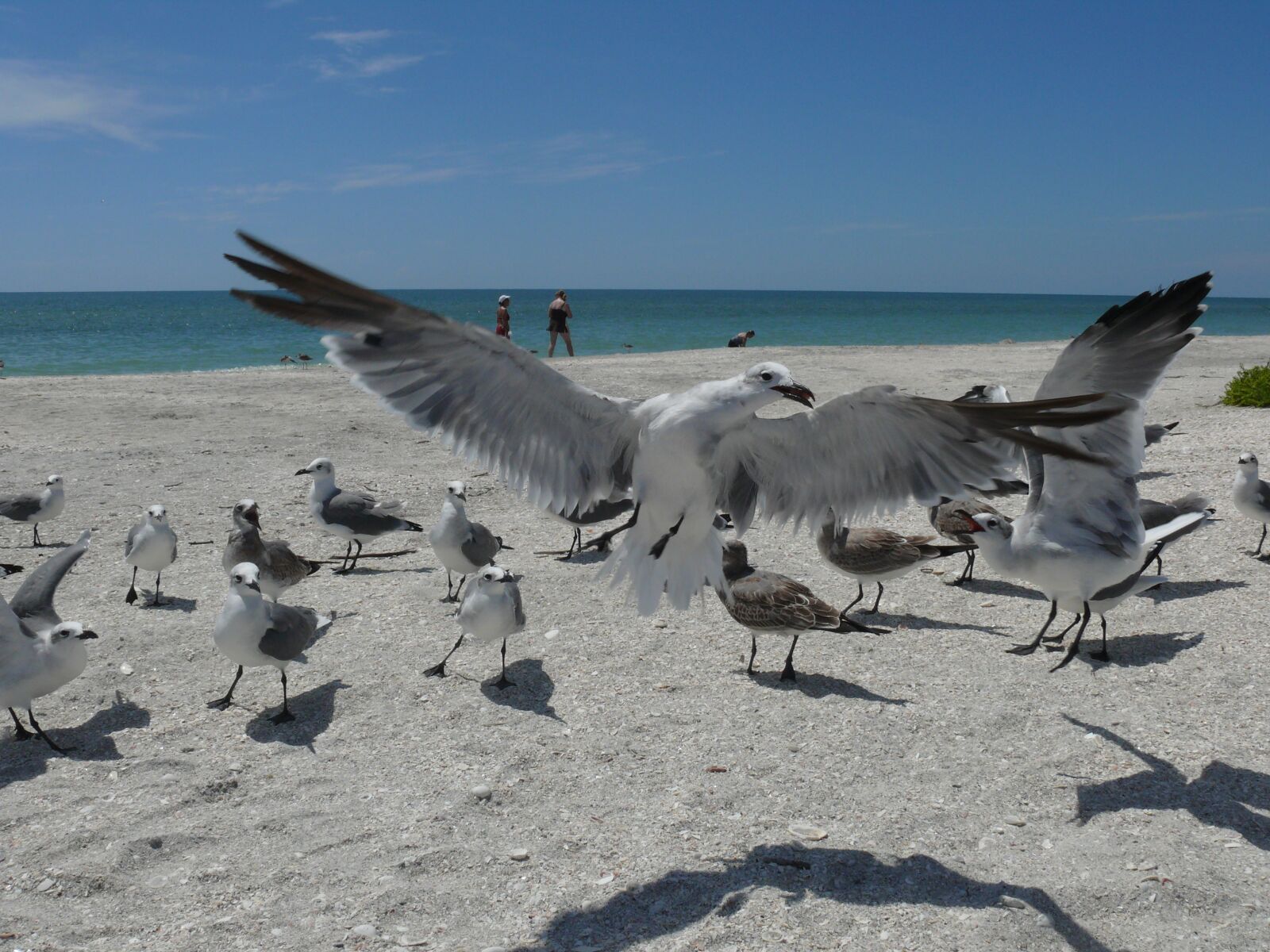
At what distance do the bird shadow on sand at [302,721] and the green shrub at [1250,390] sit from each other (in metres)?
12.3

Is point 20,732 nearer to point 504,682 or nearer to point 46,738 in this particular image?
point 46,738

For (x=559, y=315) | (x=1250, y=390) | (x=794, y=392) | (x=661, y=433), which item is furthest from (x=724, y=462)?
(x=559, y=315)

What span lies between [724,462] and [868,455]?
2.08 ft

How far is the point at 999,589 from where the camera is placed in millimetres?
6781

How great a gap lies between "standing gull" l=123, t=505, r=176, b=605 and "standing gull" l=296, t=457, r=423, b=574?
3.67 ft

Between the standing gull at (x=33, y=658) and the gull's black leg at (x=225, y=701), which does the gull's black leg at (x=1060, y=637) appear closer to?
the gull's black leg at (x=225, y=701)

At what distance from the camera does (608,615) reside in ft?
19.9

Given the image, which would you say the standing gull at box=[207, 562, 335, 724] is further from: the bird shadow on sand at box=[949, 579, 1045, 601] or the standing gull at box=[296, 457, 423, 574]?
the bird shadow on sand at box=[949, 579, 1045, 601]

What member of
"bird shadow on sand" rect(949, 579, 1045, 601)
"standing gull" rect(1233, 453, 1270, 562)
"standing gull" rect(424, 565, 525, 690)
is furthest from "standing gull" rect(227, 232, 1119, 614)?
"standing gull" rect(1233, 453, 1270, 562)

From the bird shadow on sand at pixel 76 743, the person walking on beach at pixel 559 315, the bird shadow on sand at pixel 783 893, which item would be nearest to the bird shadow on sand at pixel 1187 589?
the bird shadow on sand at pixel 783 893

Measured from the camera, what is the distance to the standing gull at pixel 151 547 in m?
6.21

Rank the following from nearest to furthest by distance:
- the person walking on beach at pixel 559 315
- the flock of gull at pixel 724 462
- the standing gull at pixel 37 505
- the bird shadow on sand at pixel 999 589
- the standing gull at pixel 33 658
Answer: the flock of gull at pixel 724 462
the standing gull at pixel 33 658
the bird shadow on sand at pixel 999 589
the standing gull at pixel 37 505
the person walking on beach at pixel 559 315

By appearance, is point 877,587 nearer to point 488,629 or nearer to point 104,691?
point 488,629

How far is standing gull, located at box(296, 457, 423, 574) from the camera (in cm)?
712
